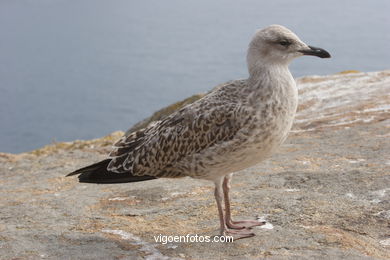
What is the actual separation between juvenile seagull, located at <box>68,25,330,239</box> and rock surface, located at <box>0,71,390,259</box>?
1.60 feet

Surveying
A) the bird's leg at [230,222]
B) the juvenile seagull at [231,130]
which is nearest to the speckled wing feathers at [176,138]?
the juvenile seagull at [231,130]

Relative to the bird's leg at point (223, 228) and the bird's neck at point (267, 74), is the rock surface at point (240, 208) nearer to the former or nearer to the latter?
the bird's leg at point (223, 228)

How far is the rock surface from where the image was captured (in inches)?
224

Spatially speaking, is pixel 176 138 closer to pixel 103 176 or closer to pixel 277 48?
pixel 103 176

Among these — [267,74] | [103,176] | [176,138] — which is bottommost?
[103,176]

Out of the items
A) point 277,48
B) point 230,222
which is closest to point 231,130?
point 277,48

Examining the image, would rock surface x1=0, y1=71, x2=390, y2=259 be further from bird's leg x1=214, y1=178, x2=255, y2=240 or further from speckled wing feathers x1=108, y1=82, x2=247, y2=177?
speckled wing feathers x1=108, y1=82, x2=247, y2=177

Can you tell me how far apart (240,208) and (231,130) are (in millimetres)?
1673

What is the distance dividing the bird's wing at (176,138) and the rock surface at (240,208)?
31.0 inches

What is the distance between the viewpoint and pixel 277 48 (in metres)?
5.89

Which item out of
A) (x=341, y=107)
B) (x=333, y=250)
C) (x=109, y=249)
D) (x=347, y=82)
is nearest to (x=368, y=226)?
(x=333, y=250)

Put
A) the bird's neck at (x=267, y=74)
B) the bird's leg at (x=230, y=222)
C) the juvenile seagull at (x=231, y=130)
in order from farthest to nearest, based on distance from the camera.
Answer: the bird's leg at (x=230, y=222)
the bird's neck at (x=267, y=74)
the juvenile seagull at (x=231, y=130)

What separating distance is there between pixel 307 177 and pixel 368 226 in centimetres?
180

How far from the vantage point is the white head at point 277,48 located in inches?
231
